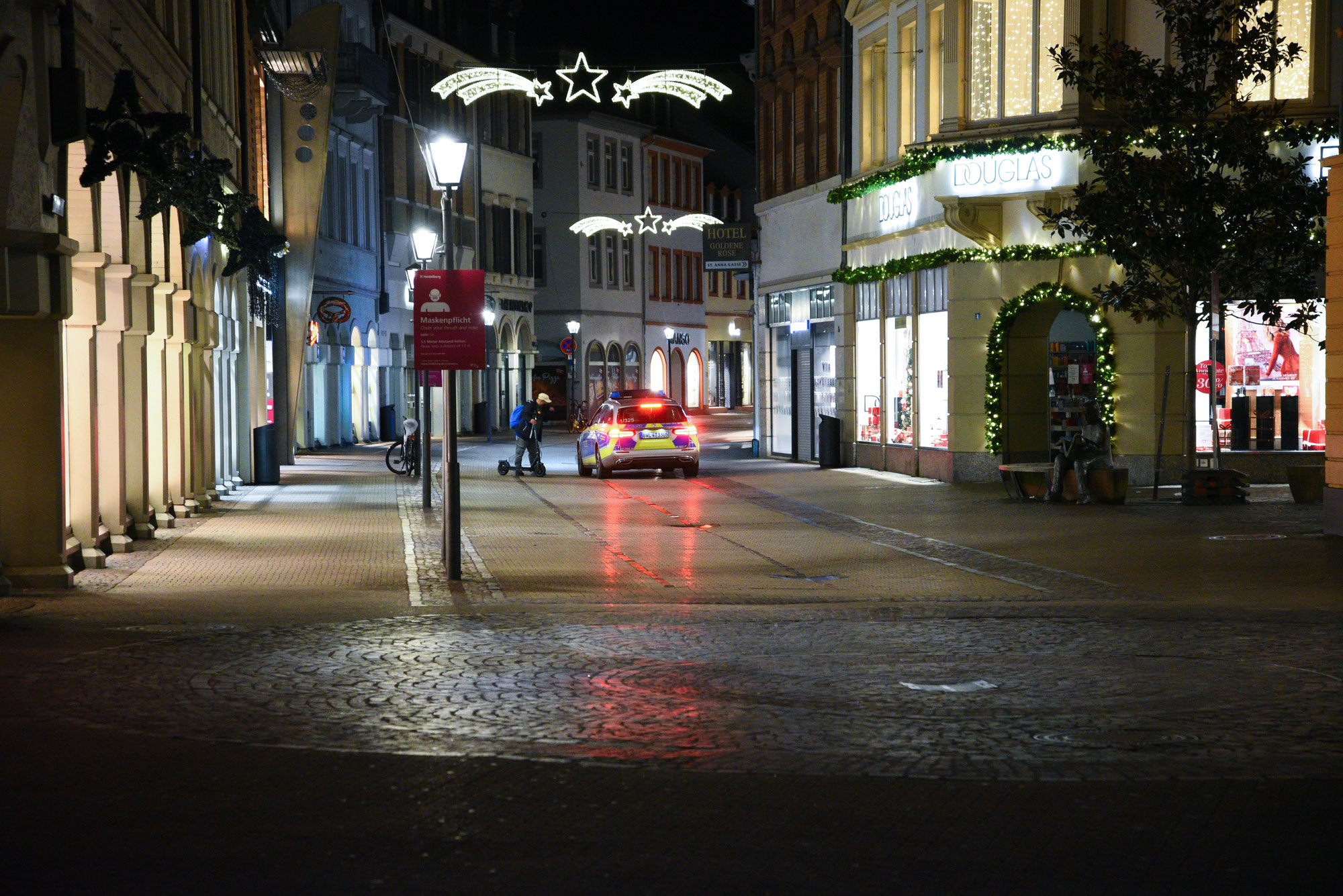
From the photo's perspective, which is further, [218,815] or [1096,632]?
[1096,632]

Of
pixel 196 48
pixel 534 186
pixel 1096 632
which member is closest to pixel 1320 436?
pixel 1096 632

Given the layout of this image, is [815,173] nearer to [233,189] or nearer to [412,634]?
[233,189]

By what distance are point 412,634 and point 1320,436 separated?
1772cm

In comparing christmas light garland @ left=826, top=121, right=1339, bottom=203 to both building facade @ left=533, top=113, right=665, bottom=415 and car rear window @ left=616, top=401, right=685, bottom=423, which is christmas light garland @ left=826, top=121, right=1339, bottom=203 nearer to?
car rear window @ left=616, top=401, right=685, bottom=423

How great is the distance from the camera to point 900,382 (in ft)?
98.4

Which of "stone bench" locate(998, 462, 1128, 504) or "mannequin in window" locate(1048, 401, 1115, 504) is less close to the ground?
"mannequin in window" locate(1048, 401, 1115, 504)

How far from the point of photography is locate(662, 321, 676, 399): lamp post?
79.6 meters

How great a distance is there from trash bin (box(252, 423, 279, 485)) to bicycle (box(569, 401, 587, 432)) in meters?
30.7

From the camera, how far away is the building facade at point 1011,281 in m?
24.9

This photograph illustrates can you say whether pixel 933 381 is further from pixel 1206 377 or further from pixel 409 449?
pixel 409 449

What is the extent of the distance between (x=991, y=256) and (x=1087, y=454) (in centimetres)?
484

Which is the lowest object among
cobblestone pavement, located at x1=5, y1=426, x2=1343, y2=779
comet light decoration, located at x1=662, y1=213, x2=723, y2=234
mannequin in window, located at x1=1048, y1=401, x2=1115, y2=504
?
cobblestone pavement, located at x1=5, y1=426, x2=1343, y2=779

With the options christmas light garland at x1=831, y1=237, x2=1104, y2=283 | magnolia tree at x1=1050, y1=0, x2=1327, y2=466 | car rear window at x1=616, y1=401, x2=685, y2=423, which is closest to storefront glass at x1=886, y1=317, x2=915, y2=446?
christmas light garland at x1=831, y1=237, x2=1104, y2=283

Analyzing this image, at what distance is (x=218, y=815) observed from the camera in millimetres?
6527
